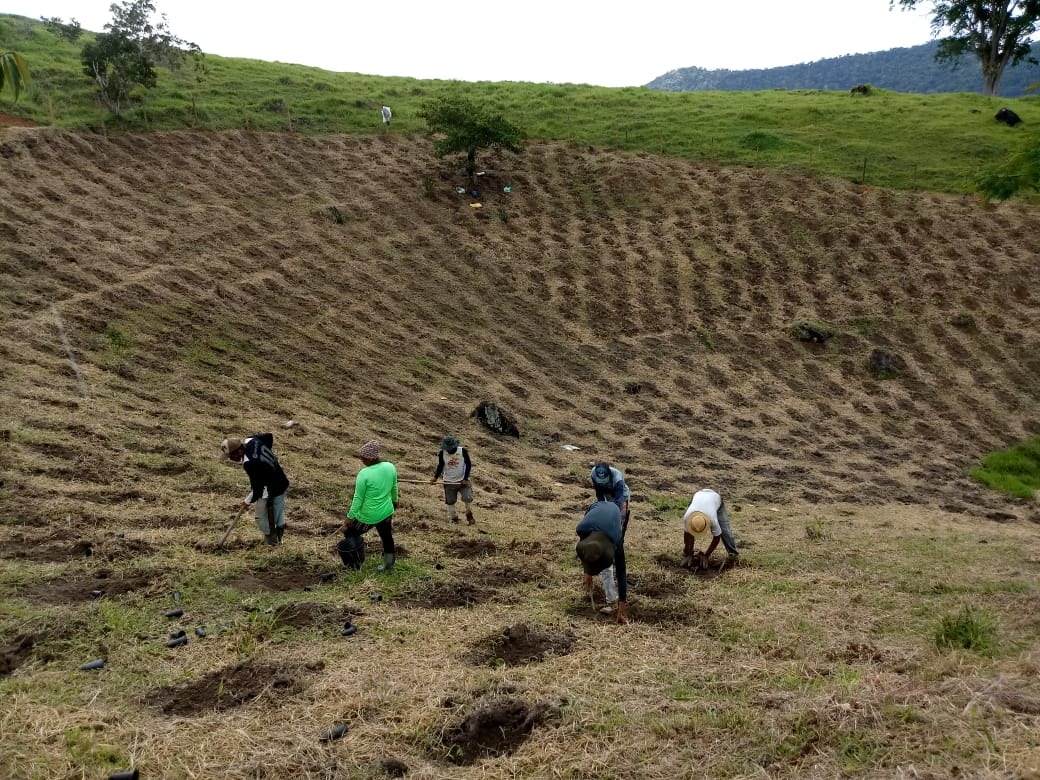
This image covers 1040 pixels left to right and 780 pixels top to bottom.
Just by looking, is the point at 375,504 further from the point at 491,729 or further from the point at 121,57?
the point at 121,57

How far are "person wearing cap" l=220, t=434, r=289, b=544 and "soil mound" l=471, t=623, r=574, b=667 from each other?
144 inches

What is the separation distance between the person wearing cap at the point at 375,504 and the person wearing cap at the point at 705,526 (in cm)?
377

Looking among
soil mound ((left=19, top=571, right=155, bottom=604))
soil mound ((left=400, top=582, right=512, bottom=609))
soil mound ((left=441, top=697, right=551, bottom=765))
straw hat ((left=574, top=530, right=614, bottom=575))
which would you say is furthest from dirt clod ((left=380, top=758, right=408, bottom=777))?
soil mound ((left=19, top=571, right=155, bottom=604))

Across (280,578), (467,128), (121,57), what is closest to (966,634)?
(280,578)

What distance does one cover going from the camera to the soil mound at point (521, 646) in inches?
246

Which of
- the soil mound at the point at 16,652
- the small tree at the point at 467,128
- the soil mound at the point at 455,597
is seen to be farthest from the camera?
the small tree at the point at 467,128

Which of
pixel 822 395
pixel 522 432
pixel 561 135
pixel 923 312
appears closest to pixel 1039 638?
pixel 522 432

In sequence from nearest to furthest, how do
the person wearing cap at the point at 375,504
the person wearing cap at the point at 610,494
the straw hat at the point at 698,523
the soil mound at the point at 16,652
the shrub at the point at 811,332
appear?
the soil mound at the point at 16,652
the person wearing cap at the point at 610,494
the person wearing cap at the point at 375,504
the straw hat at the point at 698,523
the shrub at the point at 811,332

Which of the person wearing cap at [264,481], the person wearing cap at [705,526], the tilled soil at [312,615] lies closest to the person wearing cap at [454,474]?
Result: the person wearing cap at [264,481]

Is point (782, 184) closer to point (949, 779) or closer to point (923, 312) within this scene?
point (923, 312)

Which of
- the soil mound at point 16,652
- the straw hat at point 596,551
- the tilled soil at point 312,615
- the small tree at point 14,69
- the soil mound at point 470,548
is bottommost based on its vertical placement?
the soil mound at point 470,548

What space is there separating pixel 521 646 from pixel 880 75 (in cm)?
17801

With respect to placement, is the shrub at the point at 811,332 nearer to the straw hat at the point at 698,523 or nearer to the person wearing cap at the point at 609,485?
the straw hat at the point at 698,523

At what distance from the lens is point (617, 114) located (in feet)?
118
